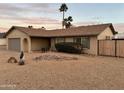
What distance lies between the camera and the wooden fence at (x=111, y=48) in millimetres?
21469

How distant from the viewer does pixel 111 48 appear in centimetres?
2241

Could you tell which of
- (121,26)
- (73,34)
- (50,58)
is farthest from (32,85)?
(121,26)

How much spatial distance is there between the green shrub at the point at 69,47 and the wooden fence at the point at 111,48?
9.00 feet

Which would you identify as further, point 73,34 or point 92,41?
point 73,34

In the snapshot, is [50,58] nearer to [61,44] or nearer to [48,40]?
[61,44]

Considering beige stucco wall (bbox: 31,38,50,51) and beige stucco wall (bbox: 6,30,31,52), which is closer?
beige stucco wall (bbox: 6,30,31,52)

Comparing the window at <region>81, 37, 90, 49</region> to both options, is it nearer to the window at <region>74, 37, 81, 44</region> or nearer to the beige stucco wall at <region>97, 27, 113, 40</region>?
the window at <region>74, 37, 81, 44</region>

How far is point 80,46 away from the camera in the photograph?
25.4 meters

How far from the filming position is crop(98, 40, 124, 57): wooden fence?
70.4 feet

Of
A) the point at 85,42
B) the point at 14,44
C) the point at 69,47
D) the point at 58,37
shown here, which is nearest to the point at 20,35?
the point at 14,44

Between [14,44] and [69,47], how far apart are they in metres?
10.1

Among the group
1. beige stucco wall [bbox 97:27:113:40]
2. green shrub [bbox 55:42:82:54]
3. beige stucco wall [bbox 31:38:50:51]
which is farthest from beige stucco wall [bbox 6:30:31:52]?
beige stucco wall [bbox 97:27:113:40]

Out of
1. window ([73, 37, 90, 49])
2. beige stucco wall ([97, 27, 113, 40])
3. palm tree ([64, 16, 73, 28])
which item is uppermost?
palm tree ([64, 16, 73, 28])

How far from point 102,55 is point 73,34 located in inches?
208
